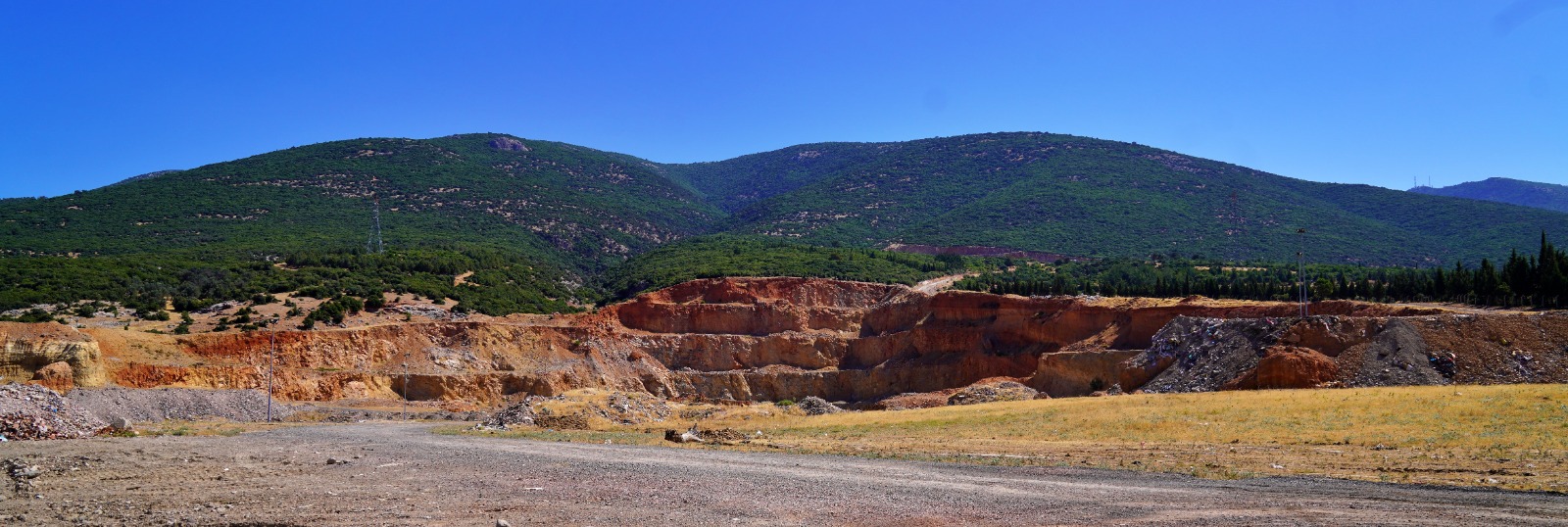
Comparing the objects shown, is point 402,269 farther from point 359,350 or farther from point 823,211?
point 823,211

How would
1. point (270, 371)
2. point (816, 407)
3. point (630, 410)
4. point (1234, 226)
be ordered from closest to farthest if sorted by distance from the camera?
point (270, 371)
point (630, 410)
point (816, 407)
point (1234, 226)

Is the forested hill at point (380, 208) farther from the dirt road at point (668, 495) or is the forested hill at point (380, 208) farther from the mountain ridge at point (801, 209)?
the dirt road at point (668, 495)

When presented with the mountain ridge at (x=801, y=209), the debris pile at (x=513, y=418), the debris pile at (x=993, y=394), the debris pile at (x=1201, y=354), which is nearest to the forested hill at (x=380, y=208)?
the mountain ridge at (x=801, y=209)

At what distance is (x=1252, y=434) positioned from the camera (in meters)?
27.1

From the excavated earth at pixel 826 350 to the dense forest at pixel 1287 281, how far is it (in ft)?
27.2

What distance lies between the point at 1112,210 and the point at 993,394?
7135cm

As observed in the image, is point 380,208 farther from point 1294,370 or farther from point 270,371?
point 1294,370

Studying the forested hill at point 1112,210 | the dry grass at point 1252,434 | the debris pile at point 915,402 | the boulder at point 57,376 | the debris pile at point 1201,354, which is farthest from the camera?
the forested hill at point 1112,210

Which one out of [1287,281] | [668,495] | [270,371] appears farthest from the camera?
[1287,281]

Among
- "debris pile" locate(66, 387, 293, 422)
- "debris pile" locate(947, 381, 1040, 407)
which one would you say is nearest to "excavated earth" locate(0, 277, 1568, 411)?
"debris pile" locate(947, 381, 1040, 407)

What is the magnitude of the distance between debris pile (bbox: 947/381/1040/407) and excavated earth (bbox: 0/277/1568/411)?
6.15 feet

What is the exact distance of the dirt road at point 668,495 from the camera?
14.3 meters

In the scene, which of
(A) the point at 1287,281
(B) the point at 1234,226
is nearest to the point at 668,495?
(A) the point at 1287,281

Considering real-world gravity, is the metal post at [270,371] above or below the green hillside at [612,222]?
below
